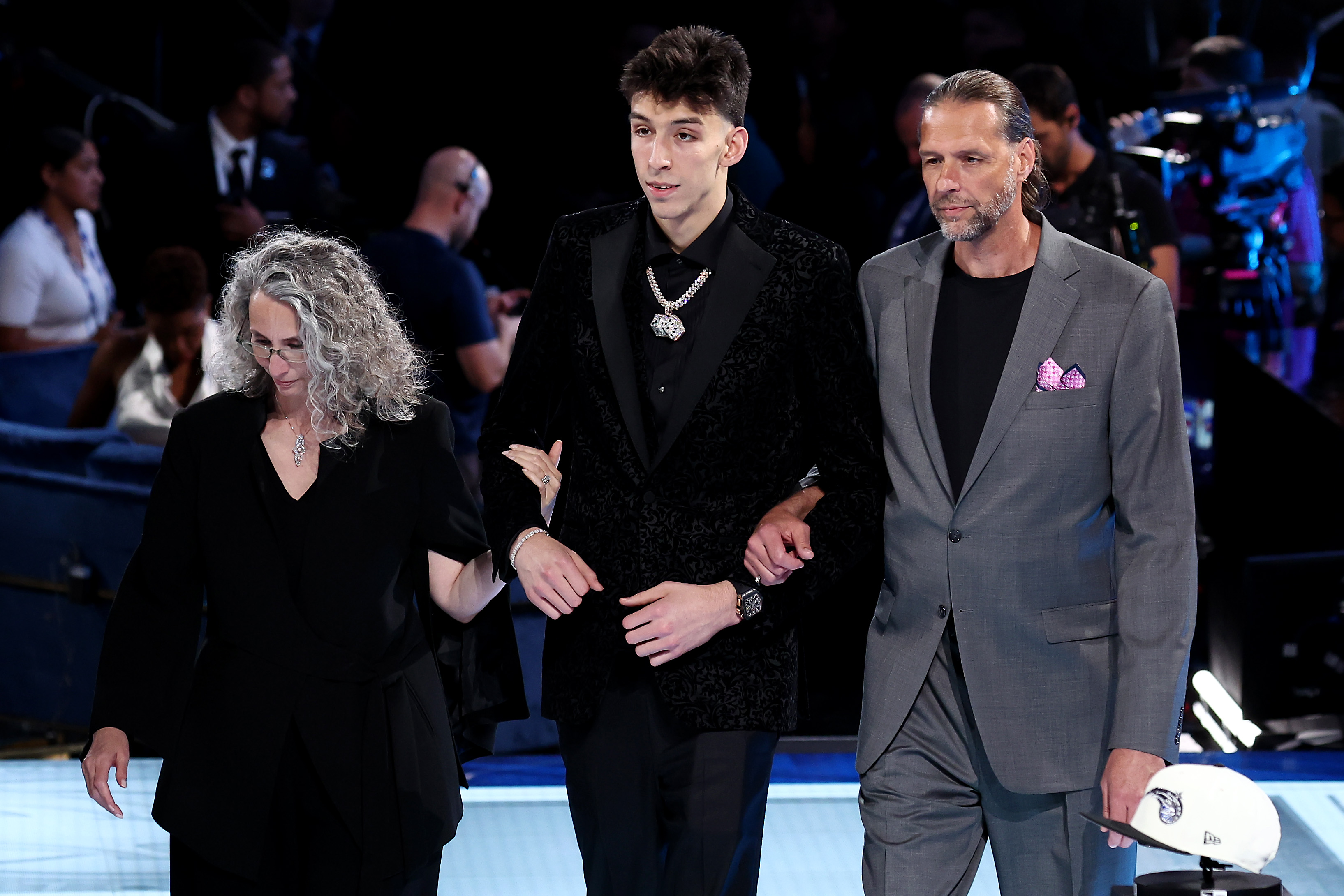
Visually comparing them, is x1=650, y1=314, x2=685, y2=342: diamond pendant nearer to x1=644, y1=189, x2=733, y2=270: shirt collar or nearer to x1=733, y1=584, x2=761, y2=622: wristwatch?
x1=644, y1=189, x2=733, y2=270: shirt collar

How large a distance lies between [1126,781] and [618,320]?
3.07 feet

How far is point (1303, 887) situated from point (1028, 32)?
409cm

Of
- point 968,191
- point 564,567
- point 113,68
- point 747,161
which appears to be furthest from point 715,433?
point 113,68

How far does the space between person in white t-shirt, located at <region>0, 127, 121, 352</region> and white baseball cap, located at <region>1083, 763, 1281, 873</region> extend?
5.41m

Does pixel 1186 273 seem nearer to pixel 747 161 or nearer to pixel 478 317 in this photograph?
pixel 747 161

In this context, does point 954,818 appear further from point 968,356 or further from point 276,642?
point 276,642

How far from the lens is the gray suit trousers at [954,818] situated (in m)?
2.12

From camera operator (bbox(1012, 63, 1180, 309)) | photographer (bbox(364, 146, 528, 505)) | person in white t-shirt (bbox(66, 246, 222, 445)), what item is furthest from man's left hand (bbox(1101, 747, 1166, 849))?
person in white t-shirt (bbox(66, 246, 222, 445))

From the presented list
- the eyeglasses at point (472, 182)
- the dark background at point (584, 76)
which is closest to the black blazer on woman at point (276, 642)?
the eyeglasses at point (472, 182)

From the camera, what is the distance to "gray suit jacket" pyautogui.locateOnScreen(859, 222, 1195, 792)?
6.65 feet

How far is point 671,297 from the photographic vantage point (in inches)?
83.7

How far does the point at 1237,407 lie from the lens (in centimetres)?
571

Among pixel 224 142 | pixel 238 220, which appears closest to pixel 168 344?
pixel 238 220

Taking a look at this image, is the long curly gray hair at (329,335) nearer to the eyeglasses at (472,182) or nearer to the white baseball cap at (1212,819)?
the white baseball cap at (1212,819)
